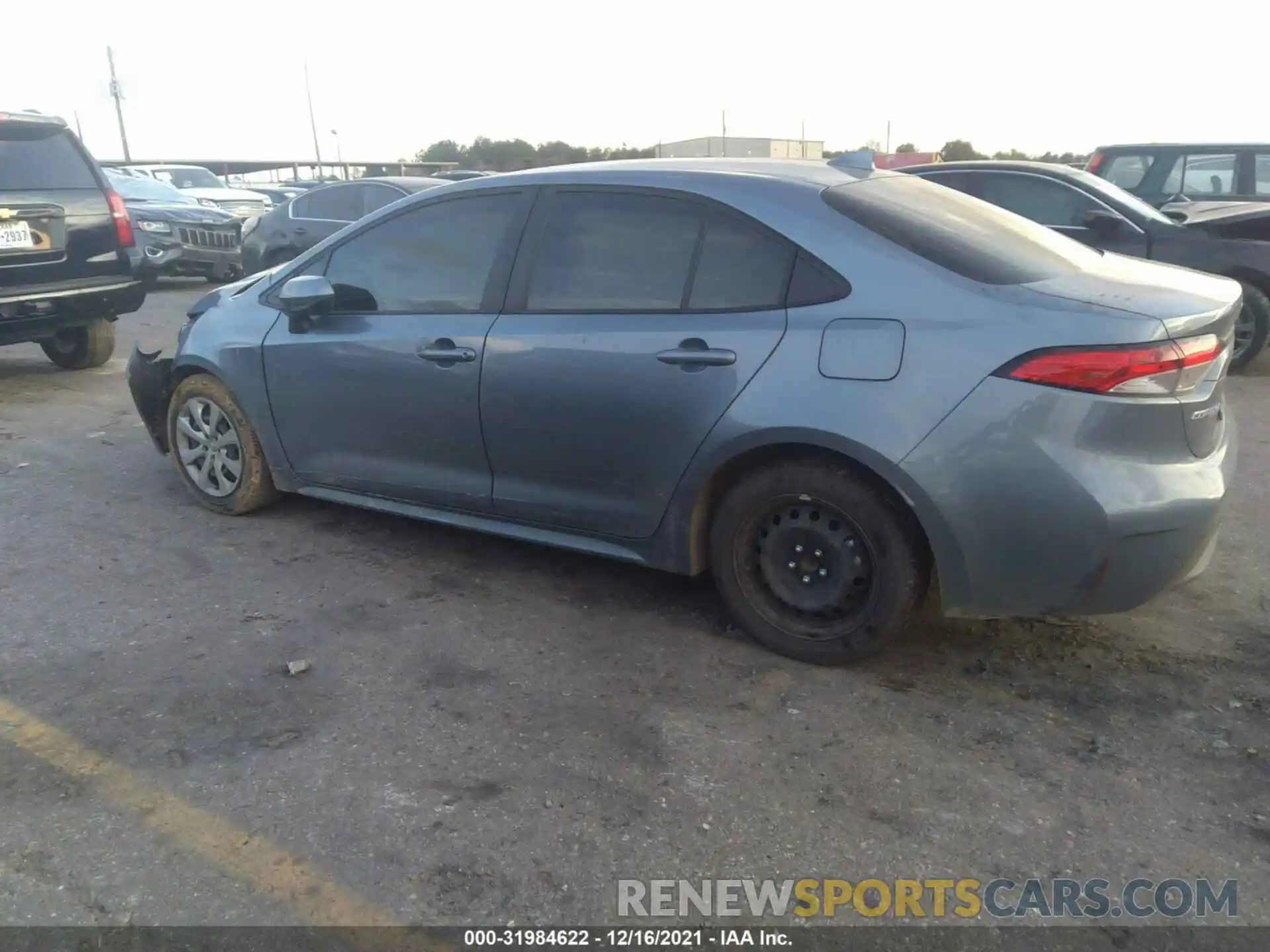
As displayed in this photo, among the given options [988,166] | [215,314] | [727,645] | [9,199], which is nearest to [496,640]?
[727,645]

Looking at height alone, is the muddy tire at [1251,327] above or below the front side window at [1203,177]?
below

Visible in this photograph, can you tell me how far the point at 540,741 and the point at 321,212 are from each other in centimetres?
1032

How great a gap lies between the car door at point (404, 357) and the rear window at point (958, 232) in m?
1.32

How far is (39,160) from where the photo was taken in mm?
7504

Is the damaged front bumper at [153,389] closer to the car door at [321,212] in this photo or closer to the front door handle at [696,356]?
the front door handle at [696,356]

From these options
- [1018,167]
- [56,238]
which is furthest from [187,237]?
[1018,167]

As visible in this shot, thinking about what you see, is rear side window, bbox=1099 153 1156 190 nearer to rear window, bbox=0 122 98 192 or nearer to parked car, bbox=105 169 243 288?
rear window, bbox=0 122 98 192

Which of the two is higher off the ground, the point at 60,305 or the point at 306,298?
the point at 306,298

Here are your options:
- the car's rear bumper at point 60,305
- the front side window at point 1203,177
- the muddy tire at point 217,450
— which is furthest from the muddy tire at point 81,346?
the front side window at point 1203,177

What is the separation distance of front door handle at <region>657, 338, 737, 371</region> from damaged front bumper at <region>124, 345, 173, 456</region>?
297cm

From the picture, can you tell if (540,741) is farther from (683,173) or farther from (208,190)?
(208,190)

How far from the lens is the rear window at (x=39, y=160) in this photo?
24.0 ft

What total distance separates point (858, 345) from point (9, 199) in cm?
649

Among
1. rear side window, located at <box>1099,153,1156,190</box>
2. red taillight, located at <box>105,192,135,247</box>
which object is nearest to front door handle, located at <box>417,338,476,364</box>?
red taillight, located at <box>105,192,135,247</box>
